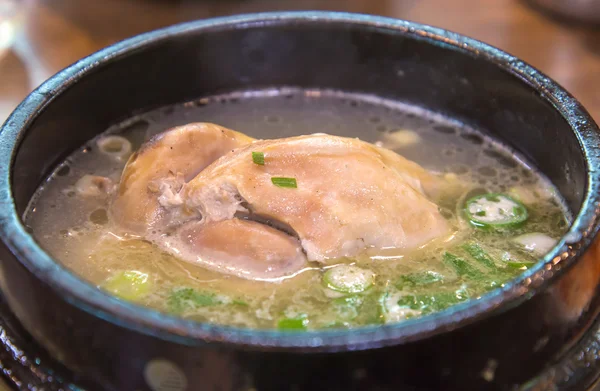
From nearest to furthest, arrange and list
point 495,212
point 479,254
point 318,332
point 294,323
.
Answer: point 318,332 → point 294,323 → point 479,254 → point 495,212

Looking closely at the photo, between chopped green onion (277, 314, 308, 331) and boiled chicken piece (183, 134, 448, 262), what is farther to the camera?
boiled chicken piece (183, 134, 448, 262)

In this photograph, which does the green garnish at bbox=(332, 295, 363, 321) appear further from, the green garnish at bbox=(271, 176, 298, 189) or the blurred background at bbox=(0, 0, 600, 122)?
the blurred background at bbox=(0, 0, 600, 122)

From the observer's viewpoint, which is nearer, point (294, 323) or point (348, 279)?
point (294, 323)

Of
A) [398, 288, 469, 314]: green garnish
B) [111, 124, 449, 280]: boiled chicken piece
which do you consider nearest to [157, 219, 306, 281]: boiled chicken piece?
[111, 124, 449, 280]: boiled chicken piece

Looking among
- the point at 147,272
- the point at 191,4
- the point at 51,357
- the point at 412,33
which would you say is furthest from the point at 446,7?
the point at 51,357

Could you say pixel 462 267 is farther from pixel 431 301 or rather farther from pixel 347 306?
pixel 347 306

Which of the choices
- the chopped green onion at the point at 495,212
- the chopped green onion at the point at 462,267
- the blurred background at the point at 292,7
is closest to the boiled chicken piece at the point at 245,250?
the chopped green onion at the point at 462,267

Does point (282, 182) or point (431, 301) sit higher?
point (282, 182)

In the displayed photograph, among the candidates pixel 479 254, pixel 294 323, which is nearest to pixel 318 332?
pixel 294 323
